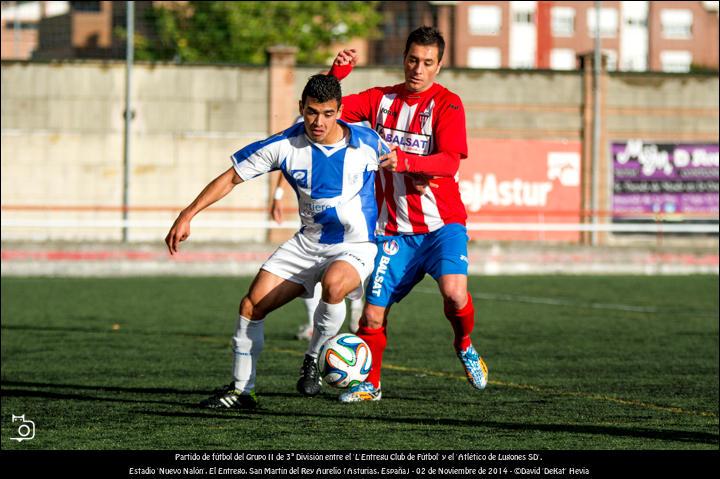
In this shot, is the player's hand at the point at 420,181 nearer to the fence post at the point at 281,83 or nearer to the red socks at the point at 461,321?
the red socks at the point at 461,321

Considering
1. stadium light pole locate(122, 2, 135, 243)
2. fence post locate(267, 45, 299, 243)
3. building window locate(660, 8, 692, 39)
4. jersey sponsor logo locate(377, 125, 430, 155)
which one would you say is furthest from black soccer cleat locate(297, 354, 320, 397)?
building window locate(660, 8, 692, 39)

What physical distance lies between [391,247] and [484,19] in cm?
2176

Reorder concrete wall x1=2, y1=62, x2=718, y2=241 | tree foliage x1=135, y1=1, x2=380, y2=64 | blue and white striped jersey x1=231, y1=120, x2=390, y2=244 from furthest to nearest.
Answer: tree foliage x1=135, y1=1, x2=380, y2=64, concrete wall x1=2, y1=62, x2=718, y2=241, blue and white striped jersey x1=231, y1=120, x2=390, y2=244

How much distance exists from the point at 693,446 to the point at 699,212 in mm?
25554

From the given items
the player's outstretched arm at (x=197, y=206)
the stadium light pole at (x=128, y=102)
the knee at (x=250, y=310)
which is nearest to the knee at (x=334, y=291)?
the knee at (x=250, y=310)

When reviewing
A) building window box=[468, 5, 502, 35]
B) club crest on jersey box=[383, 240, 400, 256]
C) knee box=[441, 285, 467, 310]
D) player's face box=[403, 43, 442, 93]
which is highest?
building window box=[468, 5, 502, 35]

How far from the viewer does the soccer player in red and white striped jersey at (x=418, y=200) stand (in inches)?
302

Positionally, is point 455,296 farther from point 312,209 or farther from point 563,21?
point 563,21

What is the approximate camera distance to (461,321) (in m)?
8.08

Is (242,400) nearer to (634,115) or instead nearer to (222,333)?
(222,333)

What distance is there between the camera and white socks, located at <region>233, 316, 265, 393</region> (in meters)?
7.96

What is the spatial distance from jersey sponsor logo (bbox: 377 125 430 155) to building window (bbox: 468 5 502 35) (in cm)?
1826

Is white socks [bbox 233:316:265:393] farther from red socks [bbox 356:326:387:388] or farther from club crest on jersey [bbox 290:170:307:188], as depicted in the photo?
club crest on jersey [bbox 290:170:307:188]
